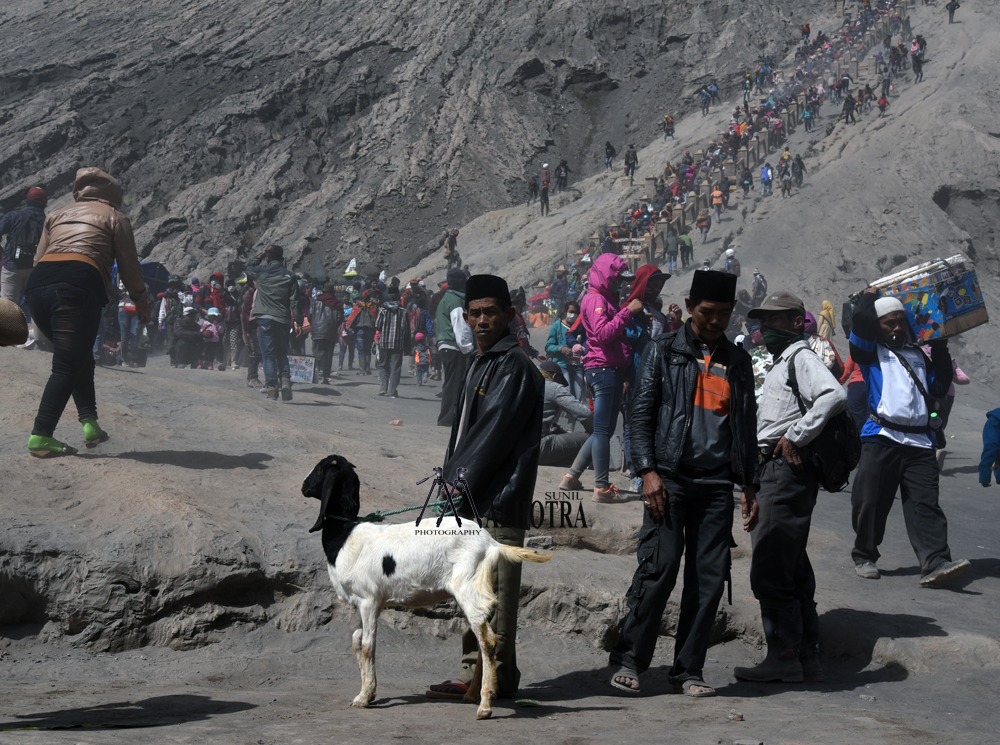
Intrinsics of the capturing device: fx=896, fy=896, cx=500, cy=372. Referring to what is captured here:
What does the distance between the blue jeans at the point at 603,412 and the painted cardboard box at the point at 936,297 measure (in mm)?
2148

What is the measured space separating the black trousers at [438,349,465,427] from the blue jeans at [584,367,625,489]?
403cm

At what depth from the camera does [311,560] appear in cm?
502

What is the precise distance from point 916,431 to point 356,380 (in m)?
11.8

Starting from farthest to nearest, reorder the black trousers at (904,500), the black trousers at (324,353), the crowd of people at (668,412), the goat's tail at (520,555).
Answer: the black trousers at (324,353) < the black trousers at (904,500) < the crowd of people at (668,412) < the goat's tail at (520,555)

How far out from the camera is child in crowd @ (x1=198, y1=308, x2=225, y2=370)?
16828 mm

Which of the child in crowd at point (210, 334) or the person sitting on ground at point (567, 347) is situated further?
the child in crowd at point (210, 334)

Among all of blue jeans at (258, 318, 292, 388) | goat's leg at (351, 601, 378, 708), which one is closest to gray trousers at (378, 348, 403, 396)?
blue jeans at (258, 318, 292, 388)

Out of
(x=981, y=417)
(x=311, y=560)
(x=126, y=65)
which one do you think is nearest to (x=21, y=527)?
(x=311, y=560)

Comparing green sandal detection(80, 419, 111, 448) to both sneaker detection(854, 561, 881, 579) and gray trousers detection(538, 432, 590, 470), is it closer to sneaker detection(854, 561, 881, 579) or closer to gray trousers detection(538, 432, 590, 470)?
gray trousers detection(538, 432, 590, 470)

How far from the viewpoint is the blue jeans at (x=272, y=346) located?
11.5 metres

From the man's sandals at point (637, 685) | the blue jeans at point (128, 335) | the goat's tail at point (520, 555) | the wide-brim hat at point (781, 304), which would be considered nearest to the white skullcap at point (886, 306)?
the wide-brim hat at point (781, 304)

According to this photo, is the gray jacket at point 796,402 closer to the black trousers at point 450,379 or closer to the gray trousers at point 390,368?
the black trousers at point 450,379

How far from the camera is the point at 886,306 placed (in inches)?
244

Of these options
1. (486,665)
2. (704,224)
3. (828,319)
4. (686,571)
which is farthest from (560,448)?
(704,224)
